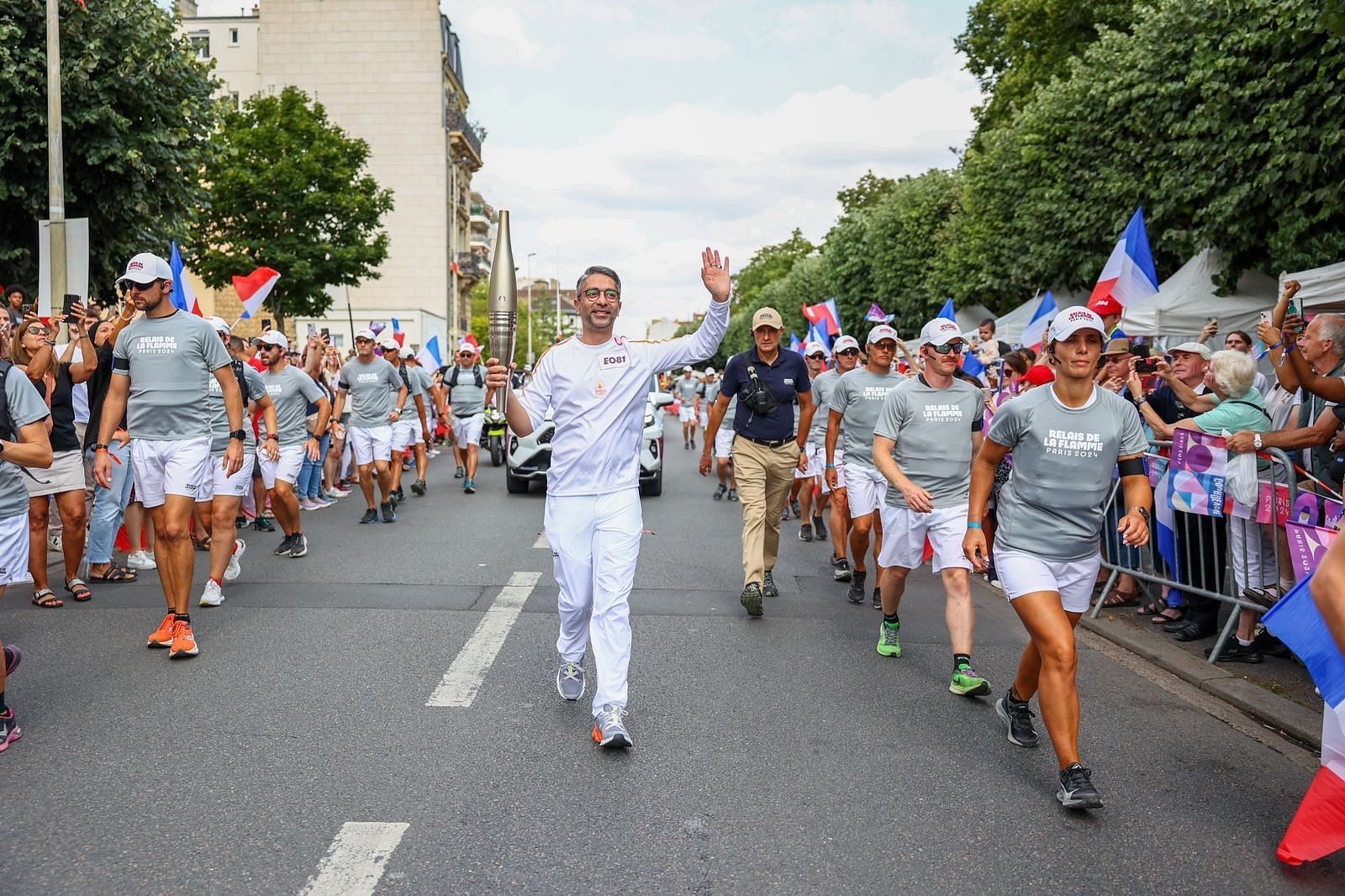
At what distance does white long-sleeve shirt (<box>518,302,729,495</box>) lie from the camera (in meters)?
4.96

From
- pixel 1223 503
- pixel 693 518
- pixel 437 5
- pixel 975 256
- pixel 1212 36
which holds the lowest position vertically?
pixel 693 518

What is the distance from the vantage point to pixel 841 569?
9156 millimetres

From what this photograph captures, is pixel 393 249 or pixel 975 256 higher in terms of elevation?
pixel 393 249

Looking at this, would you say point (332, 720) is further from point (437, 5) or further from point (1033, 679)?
point (437, 5)

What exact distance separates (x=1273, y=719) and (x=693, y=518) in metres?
8.09

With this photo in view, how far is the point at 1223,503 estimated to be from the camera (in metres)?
6.77

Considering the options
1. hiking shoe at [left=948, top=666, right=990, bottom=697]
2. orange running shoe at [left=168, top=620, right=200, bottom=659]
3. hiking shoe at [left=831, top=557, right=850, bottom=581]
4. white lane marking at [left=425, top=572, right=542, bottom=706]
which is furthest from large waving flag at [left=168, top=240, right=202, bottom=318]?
hiking shoe at [left=948, top=666, right=990, bottom=697]

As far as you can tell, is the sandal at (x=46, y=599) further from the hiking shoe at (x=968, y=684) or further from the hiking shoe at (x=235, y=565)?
the hiking shoe at (x=968, y=684)

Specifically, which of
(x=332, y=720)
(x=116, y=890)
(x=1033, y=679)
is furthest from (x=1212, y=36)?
(x=116, y=890)

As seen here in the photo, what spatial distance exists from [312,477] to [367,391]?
2.46 metres

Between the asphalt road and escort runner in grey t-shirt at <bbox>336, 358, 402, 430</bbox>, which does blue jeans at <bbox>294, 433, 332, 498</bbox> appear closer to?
escort runner in grey t-shirt at <bbox>336, 358, 402, 430</bbox>

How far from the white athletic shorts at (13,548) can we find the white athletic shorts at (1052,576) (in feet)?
13.7

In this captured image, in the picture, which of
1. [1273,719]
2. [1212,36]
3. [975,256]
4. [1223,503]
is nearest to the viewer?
[1273,719]

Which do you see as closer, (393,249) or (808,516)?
(808,516)
